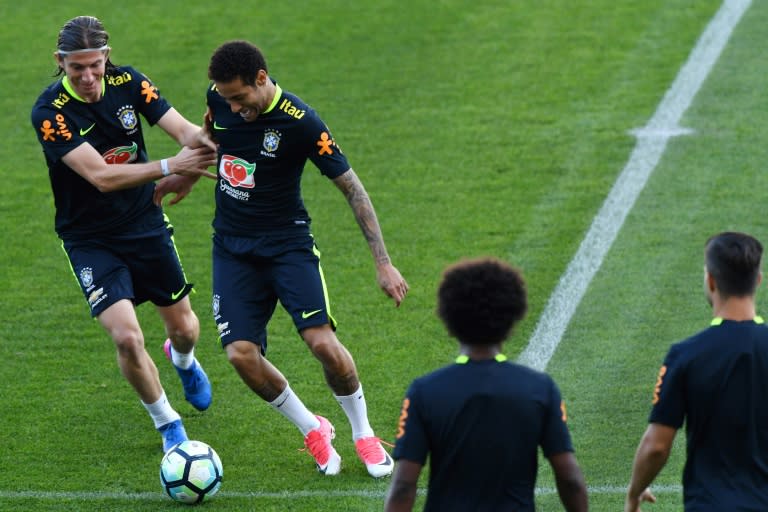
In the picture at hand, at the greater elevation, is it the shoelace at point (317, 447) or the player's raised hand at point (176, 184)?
the player's raised hand at point (176, 184)

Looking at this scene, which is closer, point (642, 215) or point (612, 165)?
point (642, 215)

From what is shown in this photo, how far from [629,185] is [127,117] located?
545cm

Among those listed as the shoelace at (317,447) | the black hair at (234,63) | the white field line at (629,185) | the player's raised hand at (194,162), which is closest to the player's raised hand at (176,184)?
the player's raised hand at (194,162)

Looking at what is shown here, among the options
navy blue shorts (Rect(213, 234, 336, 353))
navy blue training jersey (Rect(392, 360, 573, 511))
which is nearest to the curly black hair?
navy blue training jersey (Rect(392, 360, 573, 511))

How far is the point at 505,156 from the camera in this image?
495 inches

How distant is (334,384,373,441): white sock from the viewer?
7.43m

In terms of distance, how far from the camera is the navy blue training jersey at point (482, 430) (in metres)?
4.37

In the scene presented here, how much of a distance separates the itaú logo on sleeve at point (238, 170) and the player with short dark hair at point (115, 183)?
0.32ft

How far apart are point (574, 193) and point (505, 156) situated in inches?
42.4

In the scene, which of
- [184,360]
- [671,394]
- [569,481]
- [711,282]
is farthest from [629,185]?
[569,481]

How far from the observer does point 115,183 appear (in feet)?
24.1

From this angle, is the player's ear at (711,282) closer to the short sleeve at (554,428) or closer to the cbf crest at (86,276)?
the short sleeve at (554,428)

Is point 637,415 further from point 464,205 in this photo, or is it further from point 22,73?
point 22,73

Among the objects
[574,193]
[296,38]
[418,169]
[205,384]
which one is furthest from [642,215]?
[296,38]
